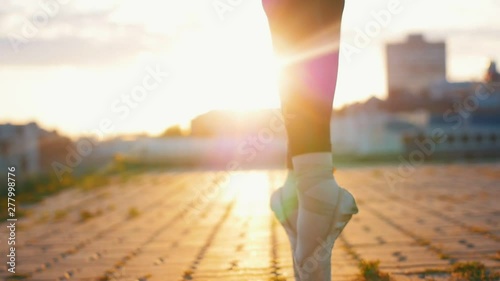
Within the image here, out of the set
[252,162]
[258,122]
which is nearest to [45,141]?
[258,122]

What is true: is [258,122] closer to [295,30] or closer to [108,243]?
[108,243]

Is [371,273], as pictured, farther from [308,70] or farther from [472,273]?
[308,70]

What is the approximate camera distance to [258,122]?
2027cm

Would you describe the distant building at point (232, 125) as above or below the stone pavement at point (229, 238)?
above

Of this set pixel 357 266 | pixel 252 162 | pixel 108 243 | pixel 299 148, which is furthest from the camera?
pixel 252 162

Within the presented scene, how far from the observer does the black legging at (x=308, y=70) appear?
6.79 feet

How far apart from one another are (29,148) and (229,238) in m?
10.8

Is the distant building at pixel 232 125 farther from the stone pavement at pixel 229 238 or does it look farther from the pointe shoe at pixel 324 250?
the pointe shoe at pixel 324 250

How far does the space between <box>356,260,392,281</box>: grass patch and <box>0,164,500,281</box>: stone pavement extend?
59 mm

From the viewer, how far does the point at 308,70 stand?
2.07m

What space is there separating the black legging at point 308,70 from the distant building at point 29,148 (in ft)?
38.6

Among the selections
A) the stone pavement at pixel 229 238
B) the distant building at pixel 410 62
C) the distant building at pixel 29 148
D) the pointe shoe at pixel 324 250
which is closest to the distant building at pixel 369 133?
the distant building at pixel 29 148

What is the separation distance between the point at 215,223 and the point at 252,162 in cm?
1679

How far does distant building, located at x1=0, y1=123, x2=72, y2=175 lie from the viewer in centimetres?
1359
